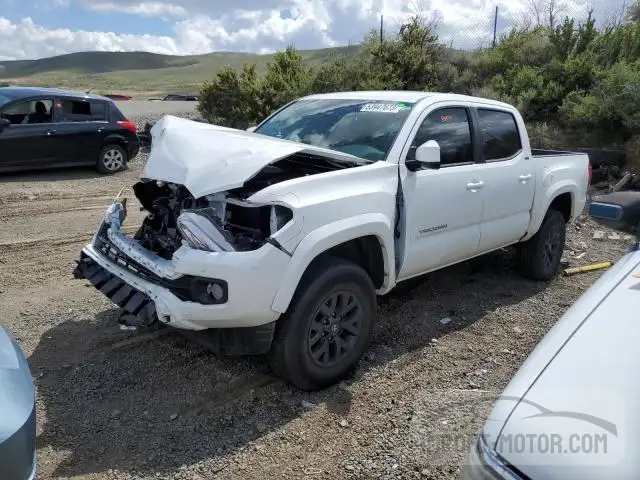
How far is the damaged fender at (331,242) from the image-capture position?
3.44 m

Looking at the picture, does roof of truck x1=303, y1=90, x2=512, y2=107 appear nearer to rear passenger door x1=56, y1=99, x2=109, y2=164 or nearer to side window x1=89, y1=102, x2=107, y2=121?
rear passenger door x1=56, y1=99, x2=109, y2=164

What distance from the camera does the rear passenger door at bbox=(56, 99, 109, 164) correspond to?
11031 mm

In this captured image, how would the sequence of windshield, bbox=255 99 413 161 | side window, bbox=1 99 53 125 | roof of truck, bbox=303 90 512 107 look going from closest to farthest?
1. windshield, bbox=255 99 413 161
2. roof of truck, bbox=303 90 512 107
3. side window, bbox=1 99 53 125

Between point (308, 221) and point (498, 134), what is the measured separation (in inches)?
108

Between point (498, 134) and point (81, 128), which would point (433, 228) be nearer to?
point (498, 134)

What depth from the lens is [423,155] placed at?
4.08 m

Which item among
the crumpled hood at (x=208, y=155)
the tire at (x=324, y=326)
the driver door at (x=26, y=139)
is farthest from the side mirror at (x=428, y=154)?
the driver door at (x=26, y=139)

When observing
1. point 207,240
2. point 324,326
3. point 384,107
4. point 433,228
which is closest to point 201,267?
point 207,240

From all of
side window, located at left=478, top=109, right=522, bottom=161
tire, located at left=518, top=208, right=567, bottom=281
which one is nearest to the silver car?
side window, located at left=478, top=109, right=522, bottom=161

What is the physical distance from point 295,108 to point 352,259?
191cm

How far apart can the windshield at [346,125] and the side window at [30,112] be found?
7207mm

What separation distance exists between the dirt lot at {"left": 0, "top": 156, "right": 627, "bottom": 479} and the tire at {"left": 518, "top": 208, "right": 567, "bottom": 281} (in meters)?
0.24

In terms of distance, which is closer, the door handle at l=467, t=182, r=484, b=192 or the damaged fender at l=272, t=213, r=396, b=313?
the damaged fender at l=272, t=213, r=396, b=313

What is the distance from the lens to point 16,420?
2184mm
